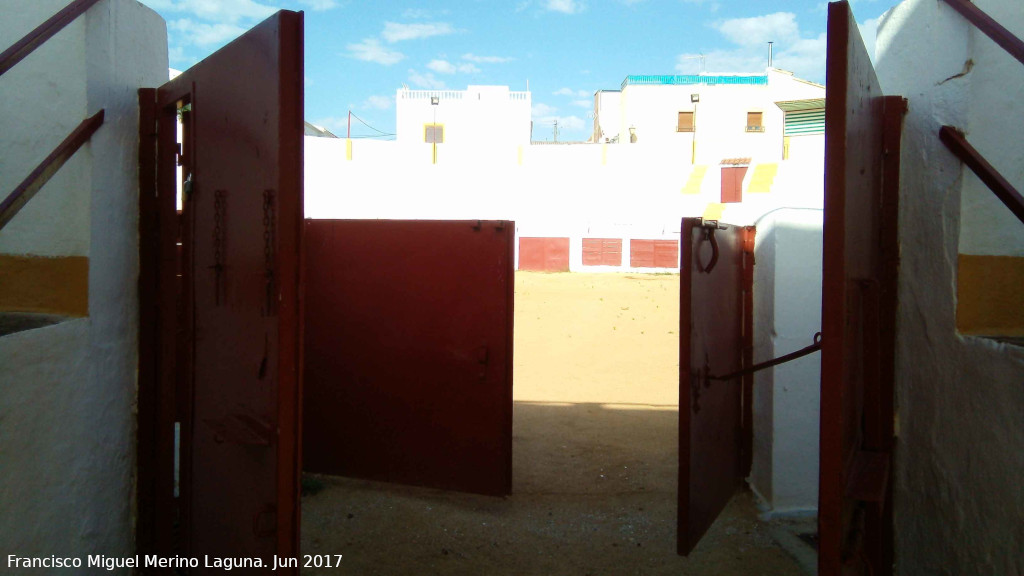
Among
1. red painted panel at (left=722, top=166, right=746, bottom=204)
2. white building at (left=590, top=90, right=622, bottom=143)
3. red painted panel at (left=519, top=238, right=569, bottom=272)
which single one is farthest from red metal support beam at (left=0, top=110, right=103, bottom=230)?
white building at (left=590, top=90, right=622, bottom=143)

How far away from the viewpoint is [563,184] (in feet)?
88.7

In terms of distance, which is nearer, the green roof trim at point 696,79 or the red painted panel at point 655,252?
the red painted panel at point 655,252

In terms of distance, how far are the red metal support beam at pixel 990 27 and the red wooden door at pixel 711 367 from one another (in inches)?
48.6

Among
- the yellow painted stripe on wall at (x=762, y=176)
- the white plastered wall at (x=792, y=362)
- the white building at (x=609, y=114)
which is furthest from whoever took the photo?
the white building at (x=609, y=114)

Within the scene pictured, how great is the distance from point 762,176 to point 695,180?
294 cm

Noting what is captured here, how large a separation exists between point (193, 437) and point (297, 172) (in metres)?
1.21

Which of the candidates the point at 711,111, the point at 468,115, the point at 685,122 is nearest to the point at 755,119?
the point at 711,111

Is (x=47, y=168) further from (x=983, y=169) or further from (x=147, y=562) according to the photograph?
(x=983, y=169)

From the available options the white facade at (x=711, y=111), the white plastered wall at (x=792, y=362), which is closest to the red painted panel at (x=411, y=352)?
the white plastered wall at (x=792, y=362)

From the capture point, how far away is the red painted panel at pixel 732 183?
25719 millimetres

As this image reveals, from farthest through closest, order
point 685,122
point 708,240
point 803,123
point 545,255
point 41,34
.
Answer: point 685,122
point 545,255
point 803,123
point 708,240
point 41,34

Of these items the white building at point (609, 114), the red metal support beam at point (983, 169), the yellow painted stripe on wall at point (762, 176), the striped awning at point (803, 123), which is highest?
the white building at point (609, 114)

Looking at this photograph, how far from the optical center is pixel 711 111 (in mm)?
33281

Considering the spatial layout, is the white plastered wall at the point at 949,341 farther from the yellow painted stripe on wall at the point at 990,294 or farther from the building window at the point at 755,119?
the building window at the point at 755,119
